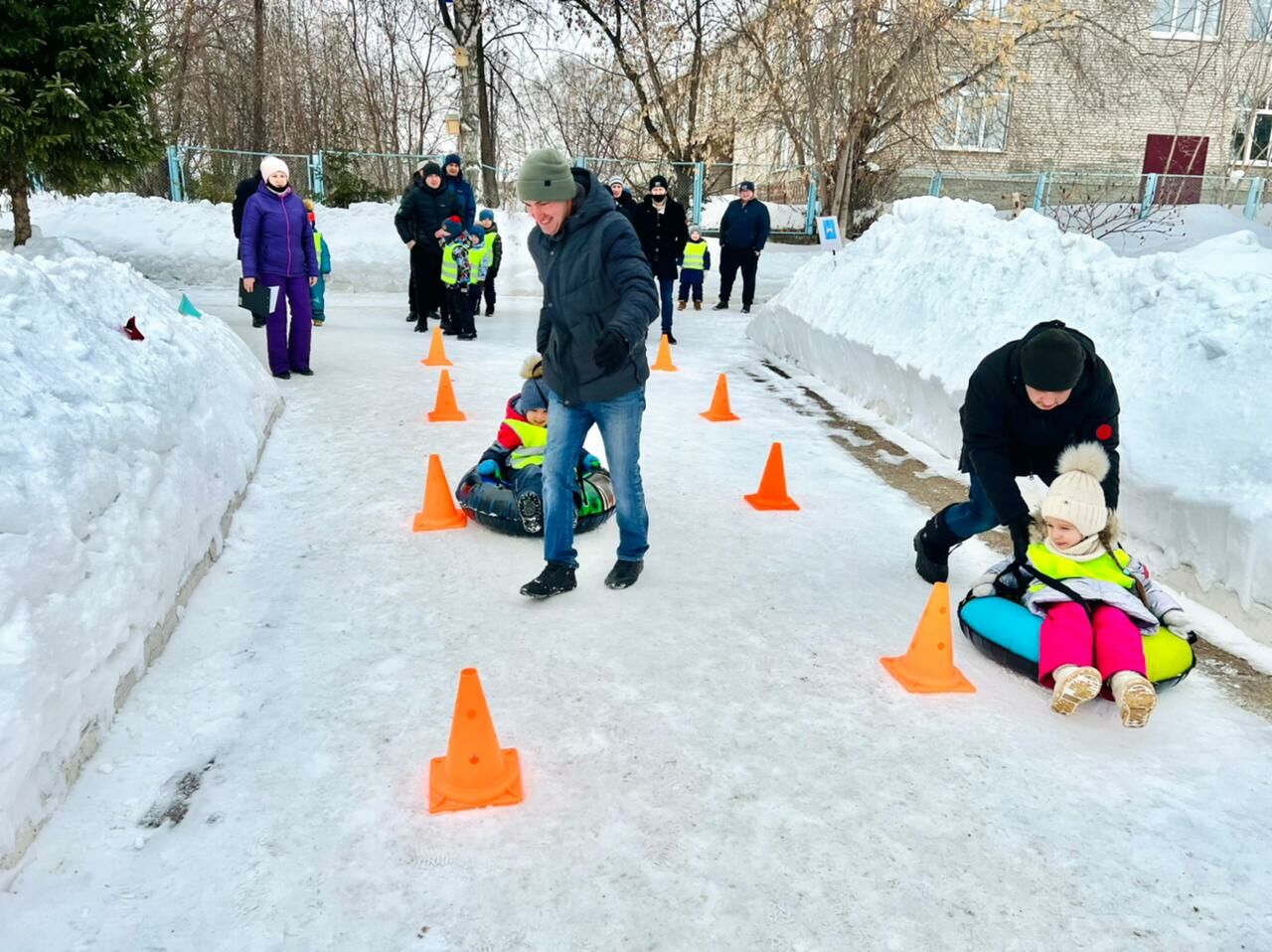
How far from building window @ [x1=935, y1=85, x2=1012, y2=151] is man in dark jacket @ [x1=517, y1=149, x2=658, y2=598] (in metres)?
17.8

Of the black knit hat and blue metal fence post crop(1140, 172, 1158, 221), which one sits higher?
blue metal fence post crop(1140, 172, 1158, 221)

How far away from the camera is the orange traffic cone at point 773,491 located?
5.71 metres

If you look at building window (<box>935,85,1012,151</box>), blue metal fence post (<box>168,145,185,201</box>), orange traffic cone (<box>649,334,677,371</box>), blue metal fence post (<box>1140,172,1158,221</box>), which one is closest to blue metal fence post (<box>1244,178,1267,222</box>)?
blue metal fence post (<box>1140,172,1158,221</box>)

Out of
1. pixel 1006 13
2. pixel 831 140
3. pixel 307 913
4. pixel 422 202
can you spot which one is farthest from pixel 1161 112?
pixel 307 913

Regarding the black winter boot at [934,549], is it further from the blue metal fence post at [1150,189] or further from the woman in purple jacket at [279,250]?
the blue metal fence post at [1150,189]

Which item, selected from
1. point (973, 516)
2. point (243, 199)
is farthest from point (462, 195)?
point (973, 516)

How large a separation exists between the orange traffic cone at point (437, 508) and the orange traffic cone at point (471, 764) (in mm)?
2430

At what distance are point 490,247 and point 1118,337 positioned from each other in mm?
8646

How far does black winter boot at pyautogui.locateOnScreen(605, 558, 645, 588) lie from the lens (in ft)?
14.6

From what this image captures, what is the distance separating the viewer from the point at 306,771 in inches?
118

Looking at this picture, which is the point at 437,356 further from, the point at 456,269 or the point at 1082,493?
the point at 1082,493

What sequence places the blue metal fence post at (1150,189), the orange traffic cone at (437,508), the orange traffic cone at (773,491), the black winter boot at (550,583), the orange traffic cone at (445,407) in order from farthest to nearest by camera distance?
the blue metal fence post at (1150,189), the orange traffic cone at (445,407), the orange traffic cone at (773,491), the orange traffic cone at (437,508), the black winter boot at (550,583)

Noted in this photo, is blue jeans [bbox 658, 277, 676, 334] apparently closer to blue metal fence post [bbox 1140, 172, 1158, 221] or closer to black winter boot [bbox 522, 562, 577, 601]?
black winter boot [bbox 522, 562, 577, 601]

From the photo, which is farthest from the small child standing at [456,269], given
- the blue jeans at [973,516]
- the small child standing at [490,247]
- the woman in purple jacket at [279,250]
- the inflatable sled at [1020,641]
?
the inflatable sled at [1020,641]
